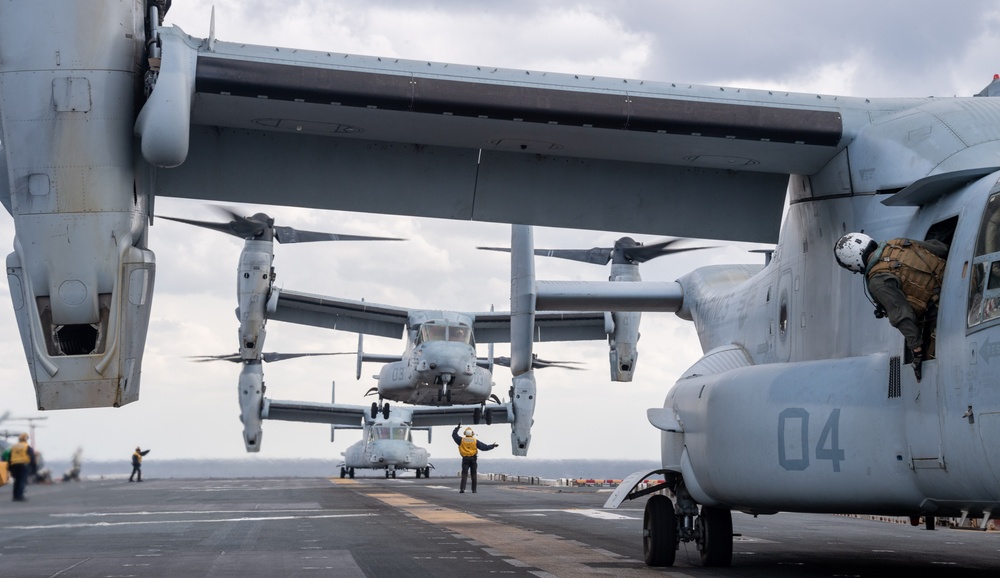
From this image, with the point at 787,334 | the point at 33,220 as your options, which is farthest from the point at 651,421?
the point at 33,220

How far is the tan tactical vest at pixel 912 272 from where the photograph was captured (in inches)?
305

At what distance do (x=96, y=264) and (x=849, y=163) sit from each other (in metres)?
6.49

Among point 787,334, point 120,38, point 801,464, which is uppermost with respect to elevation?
Answer: point 120,38

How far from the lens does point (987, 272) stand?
7242 mm

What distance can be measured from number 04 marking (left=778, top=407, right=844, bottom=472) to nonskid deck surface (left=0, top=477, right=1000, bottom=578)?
6.29 ft

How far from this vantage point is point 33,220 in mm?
8766

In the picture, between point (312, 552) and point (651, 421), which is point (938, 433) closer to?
point (651, 421)

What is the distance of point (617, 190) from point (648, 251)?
1552 centimetres

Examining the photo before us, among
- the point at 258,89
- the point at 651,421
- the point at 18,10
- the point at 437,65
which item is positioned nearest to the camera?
the point at 18,10

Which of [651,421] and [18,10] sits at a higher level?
[18,10]

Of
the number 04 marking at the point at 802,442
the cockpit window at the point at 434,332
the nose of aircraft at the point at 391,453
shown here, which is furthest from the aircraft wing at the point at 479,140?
the nose of aircraft at the point at 391,453

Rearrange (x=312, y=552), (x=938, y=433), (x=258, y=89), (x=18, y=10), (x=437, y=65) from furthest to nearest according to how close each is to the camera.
A: (x=312, y=552) → (x=437, y=65) → (x=258, y=89) → (x=18, y=10) → (x=938, y=433)

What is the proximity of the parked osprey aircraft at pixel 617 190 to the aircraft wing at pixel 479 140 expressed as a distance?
0.9 inches

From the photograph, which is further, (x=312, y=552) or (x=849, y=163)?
(x=312, y=552)
